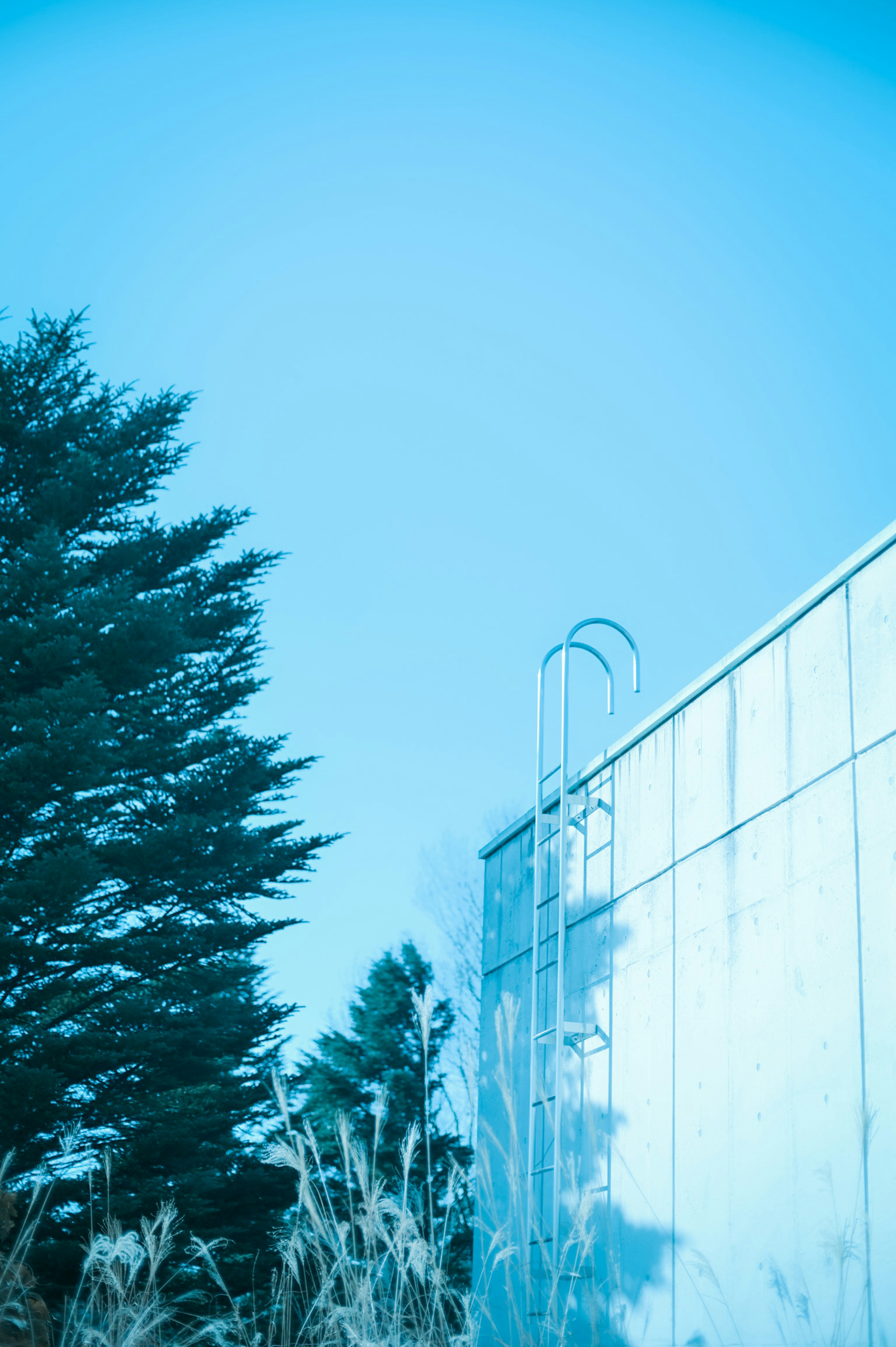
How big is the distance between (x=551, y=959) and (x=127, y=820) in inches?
179

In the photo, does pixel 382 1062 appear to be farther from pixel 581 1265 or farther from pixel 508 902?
pixel 581 1265

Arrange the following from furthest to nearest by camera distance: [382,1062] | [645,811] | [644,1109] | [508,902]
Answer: [382,1062] → [508,902] → [645,811] → [644,1109]

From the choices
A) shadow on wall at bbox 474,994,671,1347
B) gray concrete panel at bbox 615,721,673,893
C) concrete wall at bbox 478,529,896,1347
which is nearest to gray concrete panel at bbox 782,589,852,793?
concrete wall at bbox 478,529,896,1347

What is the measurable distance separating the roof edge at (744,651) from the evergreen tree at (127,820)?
134 inches

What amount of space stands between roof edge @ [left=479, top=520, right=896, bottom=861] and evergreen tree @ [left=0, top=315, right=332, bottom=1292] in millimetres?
3414

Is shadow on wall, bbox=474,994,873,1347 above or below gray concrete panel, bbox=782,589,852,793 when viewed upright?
below

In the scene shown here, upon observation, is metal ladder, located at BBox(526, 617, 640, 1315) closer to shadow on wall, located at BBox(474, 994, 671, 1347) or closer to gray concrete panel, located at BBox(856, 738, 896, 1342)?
shadow on wall, located at BBox(474, 994, 671, 1347)

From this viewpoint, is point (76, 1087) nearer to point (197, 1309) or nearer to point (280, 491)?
point (197, 1309)

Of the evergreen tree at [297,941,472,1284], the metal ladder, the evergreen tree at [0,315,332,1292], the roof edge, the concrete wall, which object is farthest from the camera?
the evergreen tree at [297,941,472,1284]

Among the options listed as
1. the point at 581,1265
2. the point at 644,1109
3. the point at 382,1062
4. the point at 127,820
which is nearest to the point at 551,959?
the point at 644,1109

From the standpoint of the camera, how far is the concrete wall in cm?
397

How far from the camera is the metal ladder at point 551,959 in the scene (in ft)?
20.3

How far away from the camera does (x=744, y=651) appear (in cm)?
535

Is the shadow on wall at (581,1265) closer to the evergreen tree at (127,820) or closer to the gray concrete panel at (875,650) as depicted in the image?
the gray concrete panel at (875,650)
